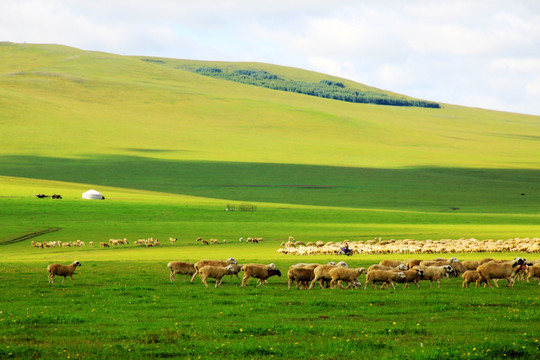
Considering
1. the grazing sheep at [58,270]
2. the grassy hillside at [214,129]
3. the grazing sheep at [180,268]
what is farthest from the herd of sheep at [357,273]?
the grassy hillside at [214,129]

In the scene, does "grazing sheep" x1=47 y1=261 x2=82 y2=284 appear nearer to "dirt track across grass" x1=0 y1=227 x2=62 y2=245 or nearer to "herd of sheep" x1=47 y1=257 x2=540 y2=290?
"herd of sheep" x1=47 y1=257 x2=540 y2=290

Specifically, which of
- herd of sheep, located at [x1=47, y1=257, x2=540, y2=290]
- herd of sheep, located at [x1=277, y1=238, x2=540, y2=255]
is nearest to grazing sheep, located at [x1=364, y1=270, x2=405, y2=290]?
herd of sheep, located at [x1=47, y1=257, x2=540, y2=290]

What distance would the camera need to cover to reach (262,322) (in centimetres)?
1421

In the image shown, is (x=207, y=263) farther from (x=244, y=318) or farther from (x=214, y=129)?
(x=214, y=129)

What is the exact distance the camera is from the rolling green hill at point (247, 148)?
86.6 meters

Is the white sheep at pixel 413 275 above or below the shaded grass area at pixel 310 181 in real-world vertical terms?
above

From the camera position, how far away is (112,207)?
184 feet

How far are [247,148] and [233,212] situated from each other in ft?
207

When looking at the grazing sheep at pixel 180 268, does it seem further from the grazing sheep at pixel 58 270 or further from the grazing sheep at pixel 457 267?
the grazing sheep at pixel 457 267

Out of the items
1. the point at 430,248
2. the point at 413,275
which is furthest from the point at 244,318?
the point at 430,248

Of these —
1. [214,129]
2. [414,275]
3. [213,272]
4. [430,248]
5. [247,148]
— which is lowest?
[430,248]

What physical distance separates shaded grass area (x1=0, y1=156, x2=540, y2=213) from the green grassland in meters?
0.39

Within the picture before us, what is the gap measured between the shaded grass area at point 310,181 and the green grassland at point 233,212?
1.27 ft

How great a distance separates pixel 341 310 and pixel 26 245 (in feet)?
92.0
